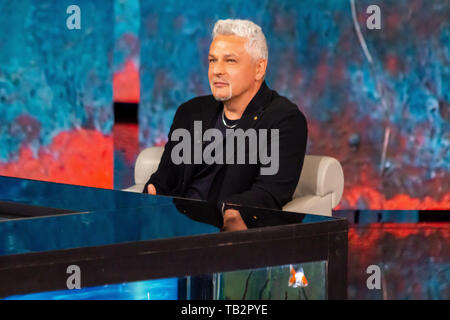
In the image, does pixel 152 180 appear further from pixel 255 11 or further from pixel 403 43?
pixel 403 43

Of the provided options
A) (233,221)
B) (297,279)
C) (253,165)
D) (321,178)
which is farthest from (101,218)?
(321,178)

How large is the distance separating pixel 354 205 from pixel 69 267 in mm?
5075

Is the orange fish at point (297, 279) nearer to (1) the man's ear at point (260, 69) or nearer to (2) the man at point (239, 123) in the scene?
(2) the man at point (239, 123)

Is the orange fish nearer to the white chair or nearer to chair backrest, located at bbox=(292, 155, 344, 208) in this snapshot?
the white chair

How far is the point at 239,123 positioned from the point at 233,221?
1422 mm

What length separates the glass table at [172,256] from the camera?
1485 millimetres

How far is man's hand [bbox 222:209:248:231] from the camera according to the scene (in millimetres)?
1762

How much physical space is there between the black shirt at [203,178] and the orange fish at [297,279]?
154cm

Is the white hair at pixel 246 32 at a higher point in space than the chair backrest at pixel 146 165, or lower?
higher

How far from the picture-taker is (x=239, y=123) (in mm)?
3256

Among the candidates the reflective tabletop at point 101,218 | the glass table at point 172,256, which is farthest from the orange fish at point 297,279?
the reflective tabletop at point 101,218

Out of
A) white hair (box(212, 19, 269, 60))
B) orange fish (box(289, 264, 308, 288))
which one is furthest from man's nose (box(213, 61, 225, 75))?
orange fish (box(289, 264, 308, 288))

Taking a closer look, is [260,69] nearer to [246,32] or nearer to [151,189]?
[246,32]
